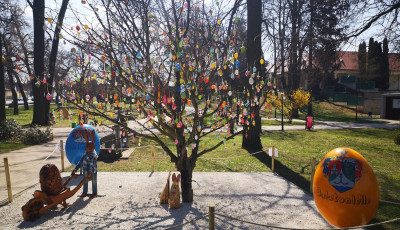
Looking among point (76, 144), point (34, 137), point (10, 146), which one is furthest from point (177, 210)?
point (34, 137)

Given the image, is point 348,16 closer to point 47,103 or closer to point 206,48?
point 206,48

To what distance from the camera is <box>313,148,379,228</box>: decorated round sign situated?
4.71 metres

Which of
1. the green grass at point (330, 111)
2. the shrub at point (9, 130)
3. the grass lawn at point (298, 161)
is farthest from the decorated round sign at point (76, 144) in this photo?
the green grass at point (330, 111)

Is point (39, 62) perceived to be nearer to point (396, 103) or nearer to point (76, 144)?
point (76, 144)

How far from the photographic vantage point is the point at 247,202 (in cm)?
656

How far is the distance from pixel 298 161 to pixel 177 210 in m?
6.67

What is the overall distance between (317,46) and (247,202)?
7871 mm

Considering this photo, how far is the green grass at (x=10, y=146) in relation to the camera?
1293 centimetres

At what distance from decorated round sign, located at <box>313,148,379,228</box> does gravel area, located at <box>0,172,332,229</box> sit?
620mm

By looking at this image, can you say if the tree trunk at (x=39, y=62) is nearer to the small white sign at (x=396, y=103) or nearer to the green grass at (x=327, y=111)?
the green grass at (x=327, y=111)

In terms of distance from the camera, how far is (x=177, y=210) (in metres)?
6.11

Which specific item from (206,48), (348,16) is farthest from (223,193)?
(348,16)

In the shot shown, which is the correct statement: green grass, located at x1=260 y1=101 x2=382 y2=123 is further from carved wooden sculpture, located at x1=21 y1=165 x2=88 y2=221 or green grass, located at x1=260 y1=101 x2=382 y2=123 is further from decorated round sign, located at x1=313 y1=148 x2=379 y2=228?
carved wooden sculpture, located at x1=21 y1=165 x2=88 y2=221

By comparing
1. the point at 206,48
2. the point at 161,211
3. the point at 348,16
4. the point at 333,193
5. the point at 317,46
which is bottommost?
the point at 161,211
